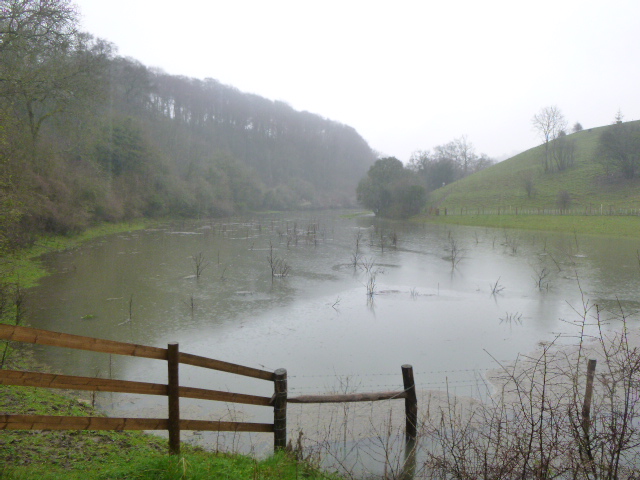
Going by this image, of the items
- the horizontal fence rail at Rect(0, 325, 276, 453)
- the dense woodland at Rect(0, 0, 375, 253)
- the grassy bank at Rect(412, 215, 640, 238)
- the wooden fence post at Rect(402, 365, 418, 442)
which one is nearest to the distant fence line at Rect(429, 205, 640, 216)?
the grassy bank at Rect(412, 215, 640, 238)

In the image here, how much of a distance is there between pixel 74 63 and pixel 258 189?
44.2 meters

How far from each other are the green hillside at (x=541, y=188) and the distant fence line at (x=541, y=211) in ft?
0.24

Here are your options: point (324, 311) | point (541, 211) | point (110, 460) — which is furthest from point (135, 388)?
point (541, 211)

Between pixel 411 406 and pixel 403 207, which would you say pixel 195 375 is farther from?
pixel 403 207

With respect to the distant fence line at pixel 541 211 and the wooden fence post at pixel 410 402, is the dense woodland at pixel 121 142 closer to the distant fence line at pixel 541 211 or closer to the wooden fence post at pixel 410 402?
the wooden fence post at pixel 410 402

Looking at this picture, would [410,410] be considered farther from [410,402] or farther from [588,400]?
[588,400]

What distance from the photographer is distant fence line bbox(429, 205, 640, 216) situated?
3425 centimetres

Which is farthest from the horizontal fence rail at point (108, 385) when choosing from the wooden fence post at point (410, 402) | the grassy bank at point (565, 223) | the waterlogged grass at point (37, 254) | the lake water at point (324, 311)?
the grassy bank at point (565, 223)

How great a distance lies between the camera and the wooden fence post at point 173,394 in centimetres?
331

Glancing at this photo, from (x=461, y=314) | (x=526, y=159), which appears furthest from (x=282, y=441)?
(x=526, y=159)

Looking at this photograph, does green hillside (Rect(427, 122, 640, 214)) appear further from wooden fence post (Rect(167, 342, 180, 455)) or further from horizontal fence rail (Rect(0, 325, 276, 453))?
wooden fence post (Rect(167, 342, 180, 455))

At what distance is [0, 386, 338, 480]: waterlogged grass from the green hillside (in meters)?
38.2

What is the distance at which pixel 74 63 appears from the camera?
20969mm

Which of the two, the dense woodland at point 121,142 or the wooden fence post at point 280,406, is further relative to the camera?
the dense woodland at point 121,142
